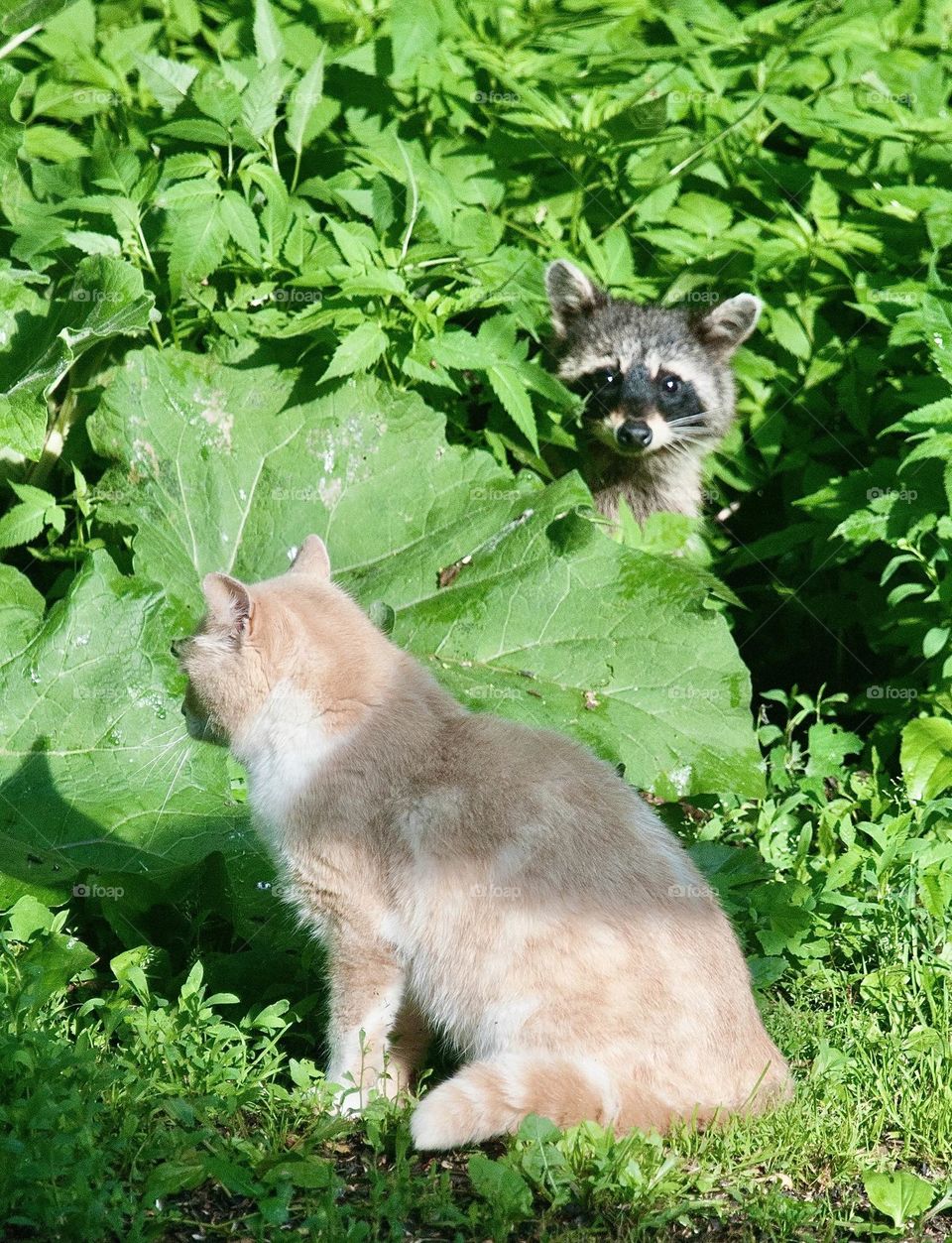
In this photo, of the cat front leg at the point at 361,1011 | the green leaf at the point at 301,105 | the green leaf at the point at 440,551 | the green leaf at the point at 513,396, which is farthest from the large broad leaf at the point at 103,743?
the green leaf at the point at 301,105

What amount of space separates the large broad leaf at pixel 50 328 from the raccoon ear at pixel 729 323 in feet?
9.19

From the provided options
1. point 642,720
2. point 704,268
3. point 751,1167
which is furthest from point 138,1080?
point 704,268

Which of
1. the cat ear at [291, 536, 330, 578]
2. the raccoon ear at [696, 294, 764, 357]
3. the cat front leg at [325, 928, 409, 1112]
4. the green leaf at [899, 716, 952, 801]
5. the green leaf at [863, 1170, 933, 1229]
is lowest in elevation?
the green leaf at [899, 716, 952, 801]

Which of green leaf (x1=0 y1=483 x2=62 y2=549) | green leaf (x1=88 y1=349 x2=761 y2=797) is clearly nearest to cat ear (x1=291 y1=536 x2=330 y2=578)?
green leaf (x1=88 y1=349 x2=761 y2=797)

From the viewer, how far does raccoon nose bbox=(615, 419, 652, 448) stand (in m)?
6.73

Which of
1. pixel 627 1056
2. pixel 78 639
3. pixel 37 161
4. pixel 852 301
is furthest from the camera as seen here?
pixel 852 301

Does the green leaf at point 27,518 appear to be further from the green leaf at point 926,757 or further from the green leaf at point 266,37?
the green leaf at point 926,757

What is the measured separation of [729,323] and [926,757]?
2.49 metres

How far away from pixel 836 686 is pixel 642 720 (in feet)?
6.69

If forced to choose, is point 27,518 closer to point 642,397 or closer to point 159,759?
point 159,759

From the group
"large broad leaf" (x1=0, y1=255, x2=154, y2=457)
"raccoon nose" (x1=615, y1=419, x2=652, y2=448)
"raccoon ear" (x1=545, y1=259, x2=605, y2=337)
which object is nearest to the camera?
"large broad leaf" (x1=0, y1=255, x2=154, y2=457)

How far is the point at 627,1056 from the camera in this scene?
3438mm

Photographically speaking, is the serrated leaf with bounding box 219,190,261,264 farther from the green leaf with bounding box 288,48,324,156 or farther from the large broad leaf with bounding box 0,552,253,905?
the large broad leaf with bounding box 0,552,253,905

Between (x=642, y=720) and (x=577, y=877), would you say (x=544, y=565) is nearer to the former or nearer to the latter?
(x=642, y=720)
